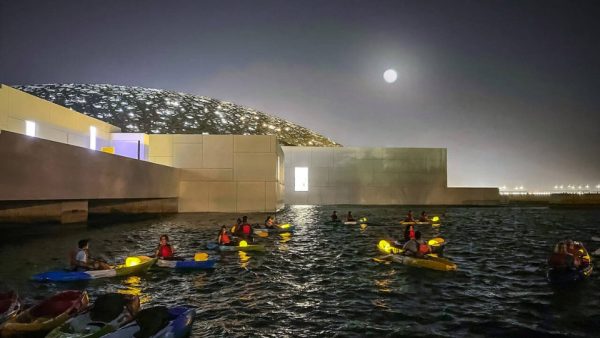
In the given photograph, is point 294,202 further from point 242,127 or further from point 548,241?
point 242,127

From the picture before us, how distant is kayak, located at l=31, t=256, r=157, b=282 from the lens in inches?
533

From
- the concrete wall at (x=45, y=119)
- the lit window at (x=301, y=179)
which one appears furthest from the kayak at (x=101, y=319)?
the lit window at (x=301, y=179)

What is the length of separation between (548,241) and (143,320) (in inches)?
914

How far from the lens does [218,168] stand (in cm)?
4172

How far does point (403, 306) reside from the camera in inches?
442

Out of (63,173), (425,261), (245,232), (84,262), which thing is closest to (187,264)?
(84,262)

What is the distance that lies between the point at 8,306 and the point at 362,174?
54920 mm

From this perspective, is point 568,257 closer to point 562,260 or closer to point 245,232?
point 562,260

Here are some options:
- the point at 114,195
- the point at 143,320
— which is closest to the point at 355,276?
the point at 143,320

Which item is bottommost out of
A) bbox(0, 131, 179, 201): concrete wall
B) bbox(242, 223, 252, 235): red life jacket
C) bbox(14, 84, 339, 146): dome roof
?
bbox(242, 223, 252, 235): red life jacket

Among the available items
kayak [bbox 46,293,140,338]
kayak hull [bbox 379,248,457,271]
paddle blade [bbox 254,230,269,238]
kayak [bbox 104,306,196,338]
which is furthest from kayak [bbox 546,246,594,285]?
paddle blade [bbox 254,230,269,238]

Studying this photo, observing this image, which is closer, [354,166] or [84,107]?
[354,166]

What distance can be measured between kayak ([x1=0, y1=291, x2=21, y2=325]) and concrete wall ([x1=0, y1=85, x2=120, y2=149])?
23.3 m

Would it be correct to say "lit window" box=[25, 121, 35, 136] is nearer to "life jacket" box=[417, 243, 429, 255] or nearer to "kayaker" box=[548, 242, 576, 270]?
"life jacket" box=[417, 243, 429, 255]
